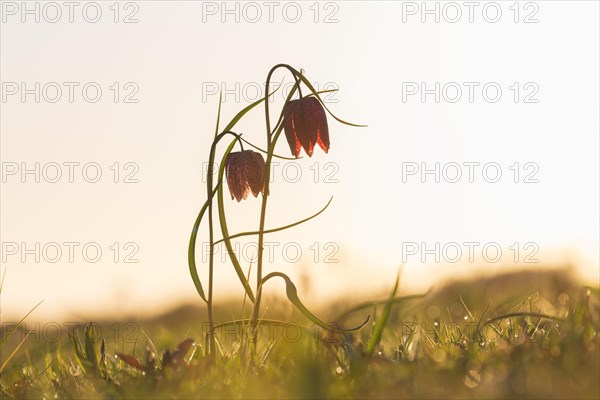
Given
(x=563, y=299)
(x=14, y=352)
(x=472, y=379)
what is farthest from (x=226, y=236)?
(x=563, y=299)

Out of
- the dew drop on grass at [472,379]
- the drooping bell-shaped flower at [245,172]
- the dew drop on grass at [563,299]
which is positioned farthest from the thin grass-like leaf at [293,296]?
the dew drop on grass at [563,299]

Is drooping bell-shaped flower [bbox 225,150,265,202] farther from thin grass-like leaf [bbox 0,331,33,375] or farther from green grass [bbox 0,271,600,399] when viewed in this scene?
thin grass-like leaf [bbox 0,331,33,375]

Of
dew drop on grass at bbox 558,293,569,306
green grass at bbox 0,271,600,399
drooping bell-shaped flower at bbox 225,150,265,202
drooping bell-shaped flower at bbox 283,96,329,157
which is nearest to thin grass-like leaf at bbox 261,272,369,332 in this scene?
green grass at bbox 0,271,600,399

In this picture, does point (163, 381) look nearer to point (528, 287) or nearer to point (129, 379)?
point (129, 379)

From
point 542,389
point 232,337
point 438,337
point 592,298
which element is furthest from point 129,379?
point 592,298

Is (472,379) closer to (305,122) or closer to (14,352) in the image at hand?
(305,122)

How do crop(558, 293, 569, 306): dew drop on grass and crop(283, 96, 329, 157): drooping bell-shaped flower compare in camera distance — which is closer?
crop(283, 96, 329, 157): drooping bell-shaped flower
